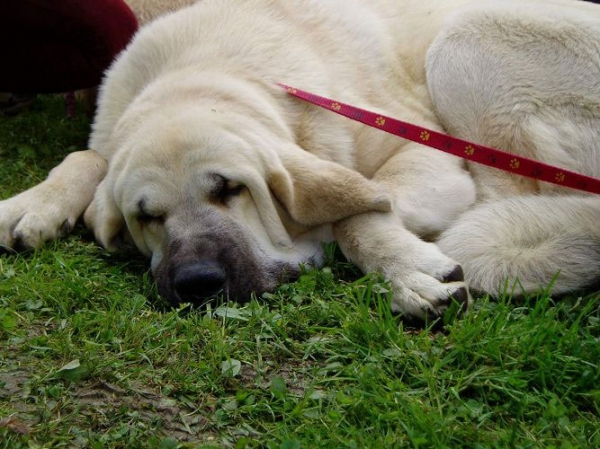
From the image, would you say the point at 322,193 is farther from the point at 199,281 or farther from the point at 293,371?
the point at 293,371

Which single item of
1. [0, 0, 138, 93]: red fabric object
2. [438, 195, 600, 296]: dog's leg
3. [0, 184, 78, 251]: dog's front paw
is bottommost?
[0, 184, 78, 251]: dog's front paw

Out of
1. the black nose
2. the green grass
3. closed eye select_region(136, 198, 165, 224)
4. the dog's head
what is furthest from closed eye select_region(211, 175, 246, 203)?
the green grass

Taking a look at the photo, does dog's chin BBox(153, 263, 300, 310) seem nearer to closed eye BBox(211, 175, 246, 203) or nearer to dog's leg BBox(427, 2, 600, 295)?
closed eye BBox(211, 175, 246, 203)

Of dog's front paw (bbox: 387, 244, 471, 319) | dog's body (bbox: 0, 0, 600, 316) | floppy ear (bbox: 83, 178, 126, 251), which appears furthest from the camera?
floppy ear (bbox: 83, 178, 126, 251)

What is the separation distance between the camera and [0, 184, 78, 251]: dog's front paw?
366 cm

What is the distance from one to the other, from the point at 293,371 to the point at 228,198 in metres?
0.98

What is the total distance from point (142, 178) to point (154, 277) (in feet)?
1.42

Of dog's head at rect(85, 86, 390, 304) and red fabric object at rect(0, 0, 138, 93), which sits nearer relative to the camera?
dog's head at rect(85, 86, 390, 304)

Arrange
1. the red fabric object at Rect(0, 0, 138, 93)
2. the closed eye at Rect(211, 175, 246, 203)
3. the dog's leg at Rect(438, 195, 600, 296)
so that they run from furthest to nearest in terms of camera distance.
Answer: the red fabric object at Rect(0, 0, 138, 93) < the closed eye at Rect(211, 175, 246, 203) < the dog's leg at Rect(438, 195, 600, 296)

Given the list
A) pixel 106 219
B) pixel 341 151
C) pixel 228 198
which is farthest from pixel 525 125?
pixel 106 219

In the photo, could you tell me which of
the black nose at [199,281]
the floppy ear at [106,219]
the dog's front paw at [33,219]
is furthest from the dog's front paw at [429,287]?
the dog's front paw at [33,219]

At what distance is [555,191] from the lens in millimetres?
3469

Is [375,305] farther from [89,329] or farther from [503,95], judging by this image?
[503,95]

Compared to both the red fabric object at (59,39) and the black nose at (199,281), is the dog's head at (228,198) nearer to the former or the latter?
the black nose at (199,281)
